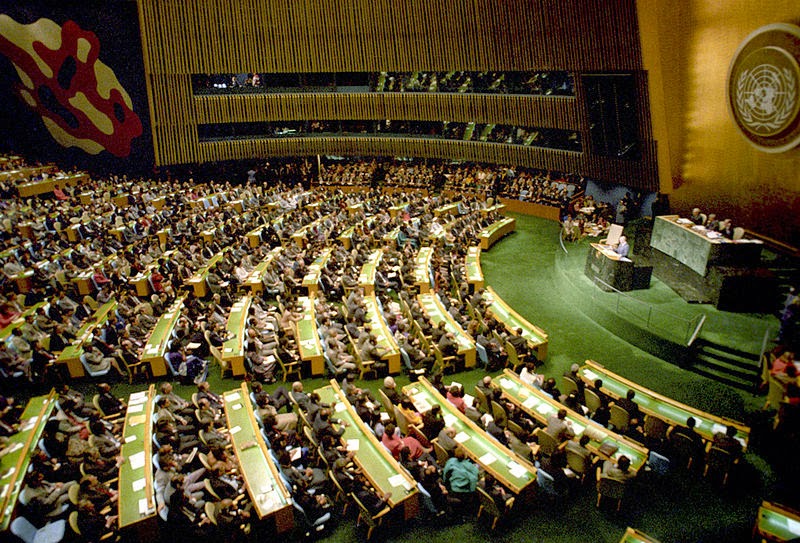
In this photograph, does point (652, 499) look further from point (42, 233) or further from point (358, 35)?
point (358, 35)

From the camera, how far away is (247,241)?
15031 millimetres

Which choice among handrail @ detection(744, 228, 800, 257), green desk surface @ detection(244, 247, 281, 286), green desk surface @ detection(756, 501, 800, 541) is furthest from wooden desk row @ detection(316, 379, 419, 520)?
handrail @ detection(744, 228, 800, 257)

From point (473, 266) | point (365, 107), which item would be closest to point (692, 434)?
point (473, 266)

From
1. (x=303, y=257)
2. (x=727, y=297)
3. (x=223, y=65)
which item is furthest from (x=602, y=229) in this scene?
(x=223, y=65)

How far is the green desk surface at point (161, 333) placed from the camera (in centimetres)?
Result: 943

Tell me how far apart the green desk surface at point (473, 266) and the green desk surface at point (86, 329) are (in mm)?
8921

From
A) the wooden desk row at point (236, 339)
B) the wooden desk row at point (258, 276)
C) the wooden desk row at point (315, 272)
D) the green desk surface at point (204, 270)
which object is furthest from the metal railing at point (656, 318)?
the green desk surface at point (204, 270)

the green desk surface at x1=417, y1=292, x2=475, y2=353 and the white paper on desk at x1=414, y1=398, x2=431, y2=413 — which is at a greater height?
the green desk surface at x1=417, y1=292, x2=475, y2=353

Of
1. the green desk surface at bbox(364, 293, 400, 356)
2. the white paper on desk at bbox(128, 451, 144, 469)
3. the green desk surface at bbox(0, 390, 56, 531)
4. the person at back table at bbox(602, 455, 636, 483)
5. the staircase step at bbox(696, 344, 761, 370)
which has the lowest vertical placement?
the person at back table at bbox(602, 455, 636, 483)

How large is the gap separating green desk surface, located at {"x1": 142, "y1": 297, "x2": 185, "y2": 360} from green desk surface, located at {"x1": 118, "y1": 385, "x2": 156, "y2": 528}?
1.52 metres

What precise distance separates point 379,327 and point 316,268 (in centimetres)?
395

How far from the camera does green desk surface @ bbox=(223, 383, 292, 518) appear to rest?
5.75m

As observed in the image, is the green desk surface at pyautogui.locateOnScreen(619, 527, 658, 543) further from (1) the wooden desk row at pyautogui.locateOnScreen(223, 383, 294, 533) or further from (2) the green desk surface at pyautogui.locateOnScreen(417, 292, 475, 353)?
(2) the green desk surface at pyautogui.locateOnScreen(417, 292, 475, 353)

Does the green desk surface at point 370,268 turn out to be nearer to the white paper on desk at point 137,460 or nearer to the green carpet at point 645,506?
the green carpet at point 645,506
